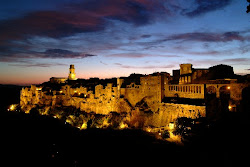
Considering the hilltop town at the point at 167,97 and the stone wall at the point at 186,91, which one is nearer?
the hilltop town at the point at 167,97

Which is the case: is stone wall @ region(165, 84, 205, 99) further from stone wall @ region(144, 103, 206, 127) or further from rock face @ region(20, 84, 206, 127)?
stone wall @ region(144, 103, 206, 127)

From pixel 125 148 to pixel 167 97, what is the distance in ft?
45.4

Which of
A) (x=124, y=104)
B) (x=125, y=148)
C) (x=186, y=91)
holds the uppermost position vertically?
(x=186, y=91)

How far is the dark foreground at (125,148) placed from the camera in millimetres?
18703

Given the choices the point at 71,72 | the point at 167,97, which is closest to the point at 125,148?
the point at 167,97

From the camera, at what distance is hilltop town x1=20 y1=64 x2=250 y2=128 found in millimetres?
25312

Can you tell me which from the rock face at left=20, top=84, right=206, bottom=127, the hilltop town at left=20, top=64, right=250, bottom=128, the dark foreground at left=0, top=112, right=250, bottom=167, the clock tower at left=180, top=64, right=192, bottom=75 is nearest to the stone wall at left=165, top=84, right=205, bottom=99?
the hilltop town at left=20, top=64, right=250, bottom=128

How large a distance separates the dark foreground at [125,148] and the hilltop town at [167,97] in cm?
291

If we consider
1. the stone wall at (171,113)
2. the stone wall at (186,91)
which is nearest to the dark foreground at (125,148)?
the stone wall at (171,113)

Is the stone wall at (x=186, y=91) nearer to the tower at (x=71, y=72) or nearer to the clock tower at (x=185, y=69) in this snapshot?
the clock tower at (x=185, y=69)

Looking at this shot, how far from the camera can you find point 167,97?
3334 cm

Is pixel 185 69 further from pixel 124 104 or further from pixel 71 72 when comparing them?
pixel 71 72

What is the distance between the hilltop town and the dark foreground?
2.91 metres

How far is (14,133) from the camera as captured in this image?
112 feet
